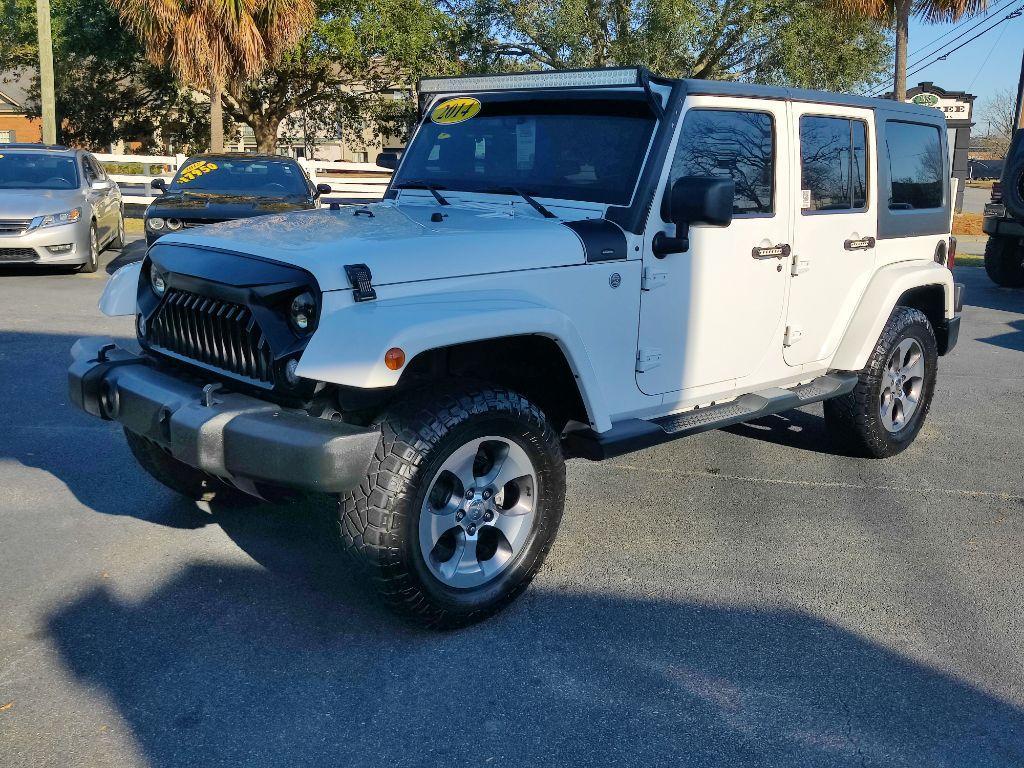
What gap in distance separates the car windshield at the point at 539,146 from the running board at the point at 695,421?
0.95 metres

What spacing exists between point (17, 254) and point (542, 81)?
8.86 meters

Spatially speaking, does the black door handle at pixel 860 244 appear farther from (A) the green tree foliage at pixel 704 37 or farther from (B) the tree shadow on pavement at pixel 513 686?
(A) the green tree foliage at pixel 704 37

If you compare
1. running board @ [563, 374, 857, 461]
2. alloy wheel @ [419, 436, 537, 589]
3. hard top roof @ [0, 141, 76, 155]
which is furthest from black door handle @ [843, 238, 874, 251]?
hard top roof @ [0, 141, 76, 155]

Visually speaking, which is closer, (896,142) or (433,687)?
(433,687)

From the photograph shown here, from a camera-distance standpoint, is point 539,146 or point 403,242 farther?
point 539,146

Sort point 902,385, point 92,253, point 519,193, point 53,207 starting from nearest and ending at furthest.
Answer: point 519,193
point 902,385
point 53,207
point 92,253

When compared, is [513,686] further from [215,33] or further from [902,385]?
[215,33]

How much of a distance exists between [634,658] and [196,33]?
17610 mm

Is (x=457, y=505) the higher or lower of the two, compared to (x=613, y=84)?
lower

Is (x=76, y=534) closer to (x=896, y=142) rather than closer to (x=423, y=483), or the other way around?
(x=423, y=483)

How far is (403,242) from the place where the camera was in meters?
3.57

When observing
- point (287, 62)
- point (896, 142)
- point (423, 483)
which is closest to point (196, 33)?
point (287, 62)

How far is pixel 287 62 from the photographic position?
25.4 meters

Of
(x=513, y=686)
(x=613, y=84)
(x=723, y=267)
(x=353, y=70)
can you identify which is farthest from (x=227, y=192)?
(x=353, y=70)
